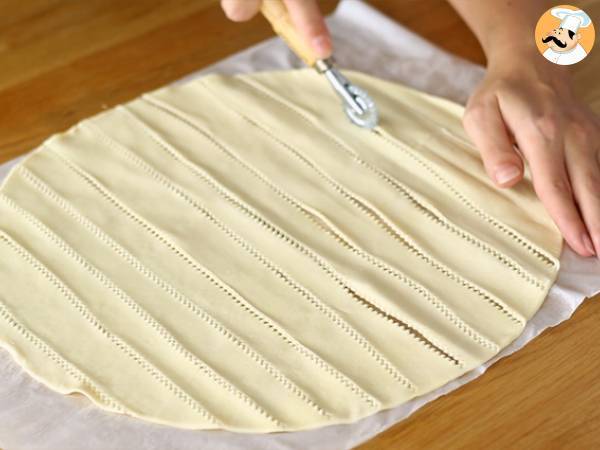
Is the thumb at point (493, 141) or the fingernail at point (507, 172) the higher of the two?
the thumb at point (493, 141)

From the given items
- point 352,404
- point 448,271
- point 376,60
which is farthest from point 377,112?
point 352,404

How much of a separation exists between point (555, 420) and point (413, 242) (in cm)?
25

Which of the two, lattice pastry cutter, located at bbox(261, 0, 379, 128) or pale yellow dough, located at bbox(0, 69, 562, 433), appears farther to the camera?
lattice pastry cutter, located at bbox(261, 0, 379, 128)

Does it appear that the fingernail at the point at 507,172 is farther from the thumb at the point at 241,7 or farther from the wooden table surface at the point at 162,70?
the thumb at the point at 241,7

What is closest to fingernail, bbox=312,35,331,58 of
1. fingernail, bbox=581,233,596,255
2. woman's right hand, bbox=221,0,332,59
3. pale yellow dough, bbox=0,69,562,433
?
woman's right hand, bbox=221,0,332,59

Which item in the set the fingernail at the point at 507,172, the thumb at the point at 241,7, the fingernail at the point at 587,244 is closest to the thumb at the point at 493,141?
the fingernail at the point at 507,172

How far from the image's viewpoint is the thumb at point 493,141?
109cm

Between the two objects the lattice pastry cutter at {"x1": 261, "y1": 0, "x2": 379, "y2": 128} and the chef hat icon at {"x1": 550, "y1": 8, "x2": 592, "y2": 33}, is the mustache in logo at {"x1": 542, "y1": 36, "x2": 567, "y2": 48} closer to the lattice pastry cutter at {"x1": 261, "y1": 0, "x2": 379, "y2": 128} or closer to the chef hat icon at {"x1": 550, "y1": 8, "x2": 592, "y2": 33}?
the chef hat icon at {"x1": 550, "y1": 8, "x2": 592, "y2": 33}

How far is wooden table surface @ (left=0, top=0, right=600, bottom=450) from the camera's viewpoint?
36.2 inches

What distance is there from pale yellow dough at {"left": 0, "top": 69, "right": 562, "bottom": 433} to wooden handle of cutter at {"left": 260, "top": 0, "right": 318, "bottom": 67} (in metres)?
0.10

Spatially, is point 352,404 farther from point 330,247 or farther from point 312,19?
point 312,19

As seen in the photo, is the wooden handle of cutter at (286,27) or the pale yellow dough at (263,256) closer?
the pale yellow dough at (263,256)

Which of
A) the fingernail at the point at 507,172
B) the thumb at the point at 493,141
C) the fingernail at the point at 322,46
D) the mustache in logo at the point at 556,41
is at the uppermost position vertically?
the mustache in logo at the point at 556,41

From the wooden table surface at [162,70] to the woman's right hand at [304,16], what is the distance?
0.23 metres
